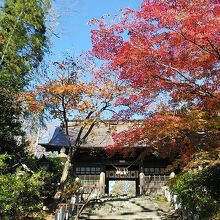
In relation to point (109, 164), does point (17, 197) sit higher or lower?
lower

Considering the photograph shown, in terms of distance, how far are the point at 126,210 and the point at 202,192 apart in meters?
4.58

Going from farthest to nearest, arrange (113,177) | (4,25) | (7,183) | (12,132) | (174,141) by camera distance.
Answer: (113,177) → (4,25) → (12,132) → (174,141) → (7,183)

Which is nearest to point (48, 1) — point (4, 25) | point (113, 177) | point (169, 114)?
point (4, 25)

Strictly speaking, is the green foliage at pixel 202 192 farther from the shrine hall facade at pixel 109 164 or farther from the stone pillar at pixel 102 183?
the stone pillar at pixel 102 183

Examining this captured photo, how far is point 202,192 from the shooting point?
14648 mm

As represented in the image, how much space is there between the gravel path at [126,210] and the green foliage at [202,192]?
1.53 metres

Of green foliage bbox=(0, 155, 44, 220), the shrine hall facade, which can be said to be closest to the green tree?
green foliage bbox=(0, 155, 44, 220)

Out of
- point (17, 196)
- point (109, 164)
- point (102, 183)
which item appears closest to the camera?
point (17, 196)

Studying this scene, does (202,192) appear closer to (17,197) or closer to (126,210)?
(126,210)

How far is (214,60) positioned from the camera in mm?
11125

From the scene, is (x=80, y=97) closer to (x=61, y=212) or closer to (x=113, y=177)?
(x=61, y=212)

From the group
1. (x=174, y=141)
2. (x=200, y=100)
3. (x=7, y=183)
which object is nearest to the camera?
(x=7, y=183)

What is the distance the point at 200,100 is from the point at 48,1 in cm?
1172

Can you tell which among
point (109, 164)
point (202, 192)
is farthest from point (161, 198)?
point (202, 192)
